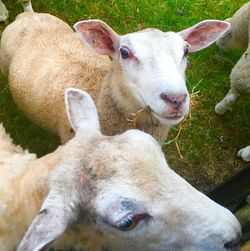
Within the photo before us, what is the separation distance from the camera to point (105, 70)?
4664mm

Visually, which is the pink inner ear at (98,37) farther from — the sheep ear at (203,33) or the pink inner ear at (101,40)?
the sheep ear at (203,33)

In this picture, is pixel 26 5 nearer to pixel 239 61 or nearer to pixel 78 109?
pixel 239 61

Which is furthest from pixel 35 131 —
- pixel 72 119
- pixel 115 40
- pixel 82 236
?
pixel 82 236

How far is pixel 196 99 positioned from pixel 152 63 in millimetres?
2579

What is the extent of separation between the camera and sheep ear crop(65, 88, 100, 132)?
10.5ft

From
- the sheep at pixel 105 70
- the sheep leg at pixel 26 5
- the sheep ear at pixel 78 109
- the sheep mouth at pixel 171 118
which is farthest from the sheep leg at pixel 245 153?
the sheep leg at pixel 26 5

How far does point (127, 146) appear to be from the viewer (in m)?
2.82

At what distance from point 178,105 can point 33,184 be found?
1206 mm

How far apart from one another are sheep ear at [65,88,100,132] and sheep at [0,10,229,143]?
1.85 ft

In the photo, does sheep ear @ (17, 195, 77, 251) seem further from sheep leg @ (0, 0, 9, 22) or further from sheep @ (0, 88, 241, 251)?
sheep leg @ (0, 0, 9, 22)

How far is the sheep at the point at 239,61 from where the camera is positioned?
527cm

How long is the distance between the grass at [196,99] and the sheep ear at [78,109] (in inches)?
84.4

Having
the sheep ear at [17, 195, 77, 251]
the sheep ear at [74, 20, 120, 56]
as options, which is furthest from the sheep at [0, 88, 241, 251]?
the sheep ear at [74, 20, 120, 56]

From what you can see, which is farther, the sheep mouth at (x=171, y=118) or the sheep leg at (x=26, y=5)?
the sheep leg at (x=26, y=5)
